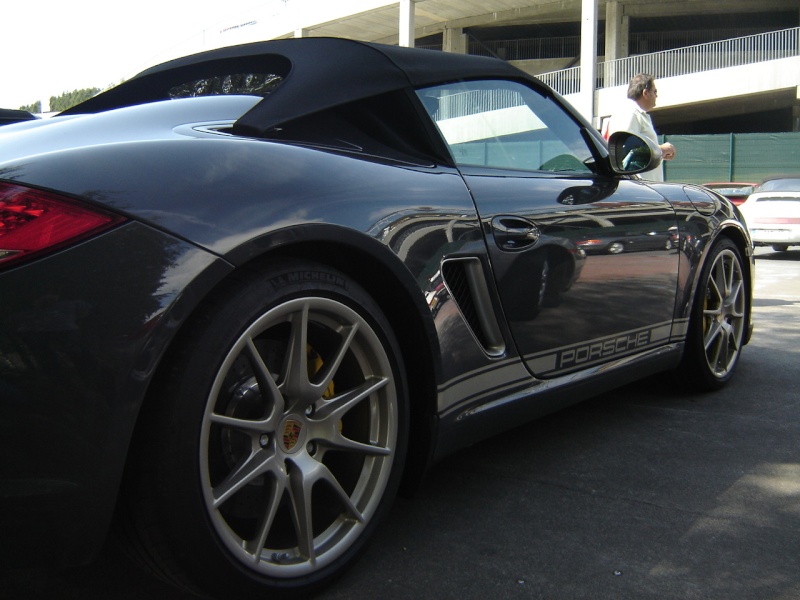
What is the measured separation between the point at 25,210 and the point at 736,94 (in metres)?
→ 32.6

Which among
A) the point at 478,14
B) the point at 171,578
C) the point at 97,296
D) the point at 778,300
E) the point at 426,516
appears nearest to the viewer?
the point at 97,296

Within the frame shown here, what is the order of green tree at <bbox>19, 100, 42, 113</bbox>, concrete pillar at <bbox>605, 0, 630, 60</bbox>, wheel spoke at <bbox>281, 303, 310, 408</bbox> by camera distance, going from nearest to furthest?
wheel spoke at <bbox>281, 303, 310, 408</bbox>, green tree at <bbox>19, 100, 42, 113</bbox>, concrete pillar at <bbox>605, 0, 630, 60</bbox>

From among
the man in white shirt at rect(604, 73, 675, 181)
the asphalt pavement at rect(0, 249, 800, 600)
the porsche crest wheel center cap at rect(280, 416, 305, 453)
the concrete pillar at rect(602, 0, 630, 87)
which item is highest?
the concrete pillar at rect(602, 0, 630, 87)

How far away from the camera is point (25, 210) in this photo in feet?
5.37

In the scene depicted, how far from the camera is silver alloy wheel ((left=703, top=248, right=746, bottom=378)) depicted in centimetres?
406

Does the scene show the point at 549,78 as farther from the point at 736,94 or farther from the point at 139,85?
the point at 139,85

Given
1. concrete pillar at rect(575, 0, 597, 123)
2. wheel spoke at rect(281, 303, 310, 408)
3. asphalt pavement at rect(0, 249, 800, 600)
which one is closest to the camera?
wheel spoke at rect(281, 303, 310, 408)

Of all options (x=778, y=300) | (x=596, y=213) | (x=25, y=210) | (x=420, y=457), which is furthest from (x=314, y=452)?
(x=778, y=300)

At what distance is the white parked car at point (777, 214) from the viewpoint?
13.6 meters

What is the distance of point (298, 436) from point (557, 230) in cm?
121

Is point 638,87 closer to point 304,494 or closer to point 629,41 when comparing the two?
point 304,494

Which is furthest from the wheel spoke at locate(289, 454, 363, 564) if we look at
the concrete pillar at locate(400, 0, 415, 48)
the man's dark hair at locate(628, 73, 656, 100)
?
the concrete pillar at locate(400, 0, 415, 48)

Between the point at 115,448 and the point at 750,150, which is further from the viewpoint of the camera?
the point at 750,150

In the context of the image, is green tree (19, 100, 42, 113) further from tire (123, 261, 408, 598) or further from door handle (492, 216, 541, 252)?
tire (123, 261, 408, 598)
